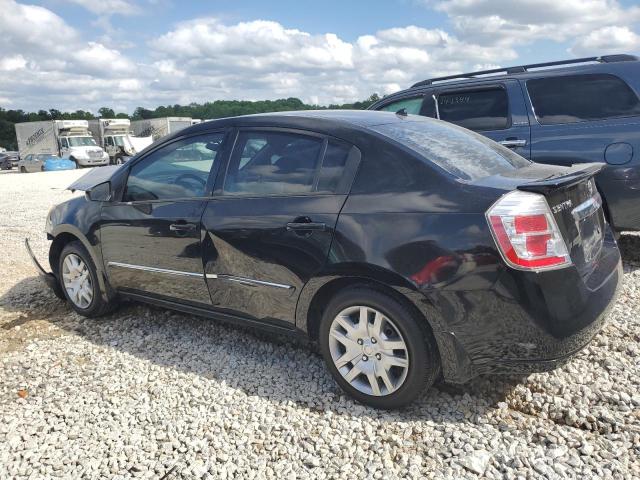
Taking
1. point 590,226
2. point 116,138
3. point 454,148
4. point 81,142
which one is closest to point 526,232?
point 590,226

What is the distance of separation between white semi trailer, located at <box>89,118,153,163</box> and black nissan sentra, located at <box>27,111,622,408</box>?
35240mm

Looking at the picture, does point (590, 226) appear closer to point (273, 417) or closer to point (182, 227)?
point (273, 417)

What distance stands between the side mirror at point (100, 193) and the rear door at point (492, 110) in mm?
3744

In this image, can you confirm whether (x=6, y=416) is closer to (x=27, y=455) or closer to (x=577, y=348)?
(x=27, y=455)

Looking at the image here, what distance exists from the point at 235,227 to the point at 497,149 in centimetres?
178

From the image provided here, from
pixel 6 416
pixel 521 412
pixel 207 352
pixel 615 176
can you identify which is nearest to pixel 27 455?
pixel 6 416

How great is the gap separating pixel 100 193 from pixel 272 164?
5.81ft

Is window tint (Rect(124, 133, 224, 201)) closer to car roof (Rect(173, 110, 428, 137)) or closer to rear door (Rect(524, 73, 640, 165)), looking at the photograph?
car roof (Rect(173, 110, 428, 137))

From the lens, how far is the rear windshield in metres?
2.90

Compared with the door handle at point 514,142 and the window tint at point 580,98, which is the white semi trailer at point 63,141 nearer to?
the door handle at point 514,142

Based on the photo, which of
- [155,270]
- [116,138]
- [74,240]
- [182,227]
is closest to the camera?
[182,227]

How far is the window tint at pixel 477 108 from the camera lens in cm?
565

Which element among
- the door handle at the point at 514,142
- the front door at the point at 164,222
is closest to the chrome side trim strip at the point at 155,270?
the front door at the point at 164,222

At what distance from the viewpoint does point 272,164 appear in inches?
132
